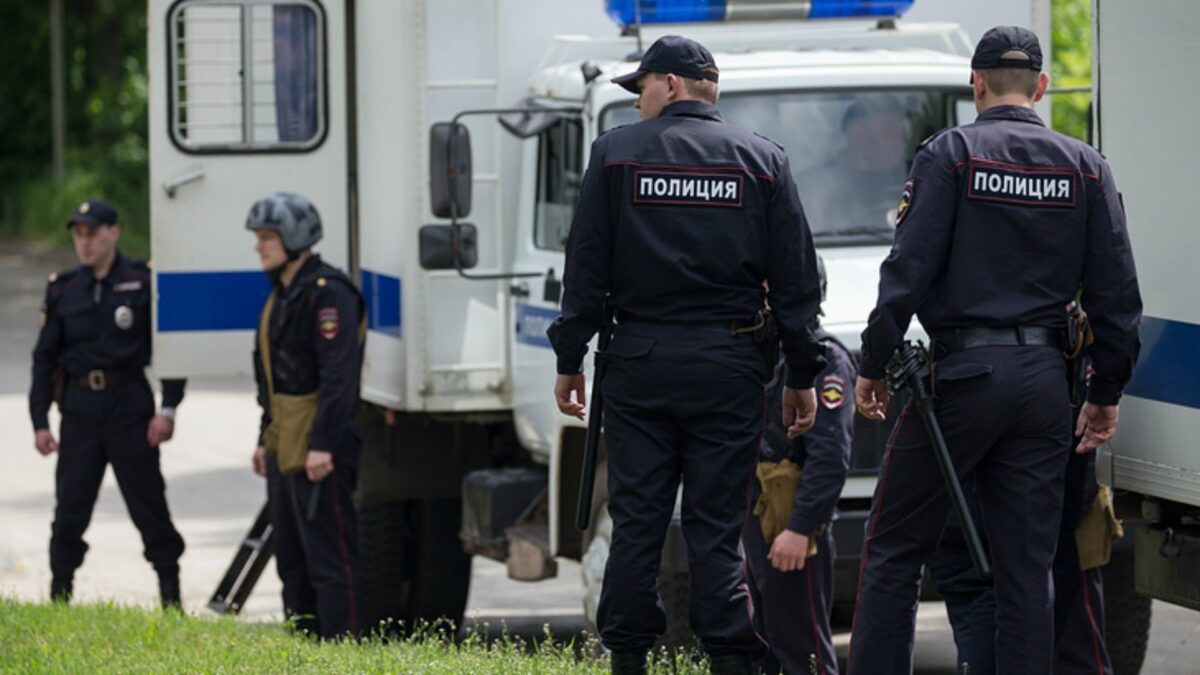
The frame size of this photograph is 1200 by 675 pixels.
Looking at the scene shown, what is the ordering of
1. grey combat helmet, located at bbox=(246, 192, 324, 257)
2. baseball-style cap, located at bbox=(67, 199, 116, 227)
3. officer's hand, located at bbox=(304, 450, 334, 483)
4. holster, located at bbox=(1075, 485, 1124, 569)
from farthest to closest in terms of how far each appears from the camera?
baseball-style cap, located at bbox=(67, 199, 116, 227) → grey combat helmet, located at bbox=(246, 192, 324, 257) → officer's hand, located at bbox=(304, 450, 334, 483) → holster, located at bbox=(1075, 485, 1124, 569)

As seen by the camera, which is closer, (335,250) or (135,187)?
(335,250)

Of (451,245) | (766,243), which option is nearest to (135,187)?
(451,245)

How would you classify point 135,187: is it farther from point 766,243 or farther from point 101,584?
point 766,243

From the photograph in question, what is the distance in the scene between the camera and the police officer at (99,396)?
31.6 ft

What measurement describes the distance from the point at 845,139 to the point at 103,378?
357cm

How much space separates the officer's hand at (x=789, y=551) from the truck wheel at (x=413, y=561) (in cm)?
337

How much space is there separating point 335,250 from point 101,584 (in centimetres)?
277

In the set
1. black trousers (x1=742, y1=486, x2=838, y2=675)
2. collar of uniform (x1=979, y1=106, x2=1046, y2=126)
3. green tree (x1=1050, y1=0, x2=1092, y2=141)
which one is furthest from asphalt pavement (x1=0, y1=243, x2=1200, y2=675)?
green tree (x1=1050, y1=0, x2=1092, y2=141)

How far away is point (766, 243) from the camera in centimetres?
579

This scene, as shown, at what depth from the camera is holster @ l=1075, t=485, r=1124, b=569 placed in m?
6.07

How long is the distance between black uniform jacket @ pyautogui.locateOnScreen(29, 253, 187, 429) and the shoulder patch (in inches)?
157

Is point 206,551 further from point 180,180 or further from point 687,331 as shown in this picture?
point 687,331

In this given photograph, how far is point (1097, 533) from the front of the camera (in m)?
6.08

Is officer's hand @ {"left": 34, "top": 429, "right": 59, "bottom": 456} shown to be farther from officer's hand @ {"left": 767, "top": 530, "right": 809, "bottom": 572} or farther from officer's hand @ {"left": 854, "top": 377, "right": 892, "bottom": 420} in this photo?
officer's hand @ {"left": 854, "top": 377, "right": 892, "bottom": 420}
